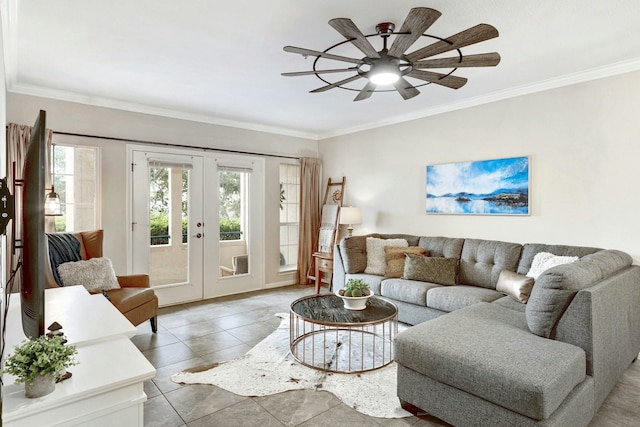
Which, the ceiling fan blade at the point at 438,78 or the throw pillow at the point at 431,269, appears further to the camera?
the throw pillow at the point at 431,269

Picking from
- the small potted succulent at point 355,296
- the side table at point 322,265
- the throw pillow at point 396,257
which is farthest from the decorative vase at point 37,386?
the side table at point 322,265

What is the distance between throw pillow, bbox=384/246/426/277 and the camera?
4293 millimetres

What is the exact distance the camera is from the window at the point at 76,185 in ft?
13.3

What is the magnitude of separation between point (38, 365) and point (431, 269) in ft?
11.7

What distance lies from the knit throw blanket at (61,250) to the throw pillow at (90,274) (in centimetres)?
7

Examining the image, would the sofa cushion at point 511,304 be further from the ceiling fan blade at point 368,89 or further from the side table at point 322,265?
the side table at point 322,265

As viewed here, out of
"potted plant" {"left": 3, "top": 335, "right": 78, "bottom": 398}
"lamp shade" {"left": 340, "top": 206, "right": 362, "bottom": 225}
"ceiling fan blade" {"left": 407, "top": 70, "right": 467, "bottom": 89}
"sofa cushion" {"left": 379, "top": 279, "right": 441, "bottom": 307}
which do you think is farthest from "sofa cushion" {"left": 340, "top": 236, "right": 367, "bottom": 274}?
"potted plant" {"left": 3, "top": 335, "right": 78, "bottom": 398}

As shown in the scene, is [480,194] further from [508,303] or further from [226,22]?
[226,22]

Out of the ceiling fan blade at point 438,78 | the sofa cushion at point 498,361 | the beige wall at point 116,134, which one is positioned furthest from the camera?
the beige wall at point 116,134

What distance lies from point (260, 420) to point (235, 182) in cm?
373

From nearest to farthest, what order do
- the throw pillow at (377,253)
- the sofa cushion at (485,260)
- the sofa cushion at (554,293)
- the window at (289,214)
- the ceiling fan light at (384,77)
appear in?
1. the sofa cushion at (554,293)
2. the ceiling fan light at (384,77)
3. the sofa cushion at (485,260)
4. the throw pillow at (377,253)
5. the window at (289,214)

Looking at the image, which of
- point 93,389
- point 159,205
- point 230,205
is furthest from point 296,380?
point 230,205

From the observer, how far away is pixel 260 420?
7.48 ft

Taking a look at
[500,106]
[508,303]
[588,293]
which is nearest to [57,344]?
[588,293]
